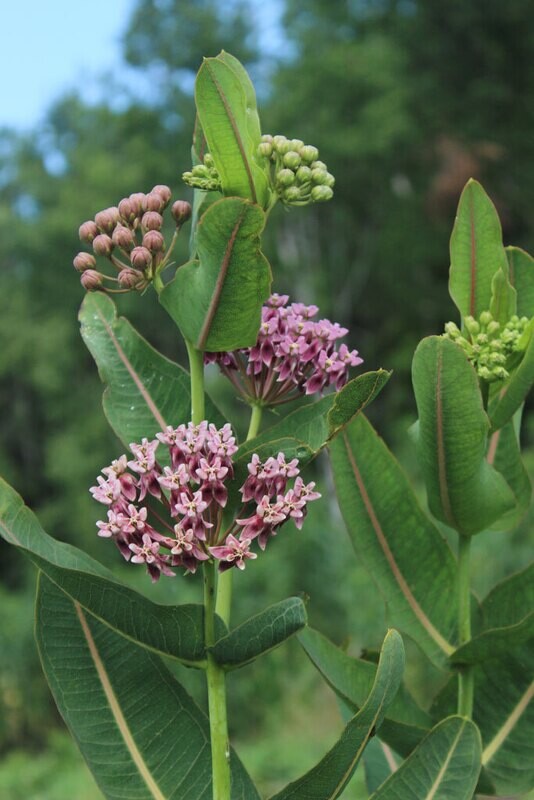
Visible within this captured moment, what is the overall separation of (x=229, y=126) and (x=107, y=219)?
216 millimetres

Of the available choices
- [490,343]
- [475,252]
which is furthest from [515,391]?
[475,252]

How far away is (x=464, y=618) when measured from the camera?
1.52 m

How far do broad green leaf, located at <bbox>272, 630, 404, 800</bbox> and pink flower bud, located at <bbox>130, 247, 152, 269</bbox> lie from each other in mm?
545

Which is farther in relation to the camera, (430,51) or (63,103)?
(63,103)

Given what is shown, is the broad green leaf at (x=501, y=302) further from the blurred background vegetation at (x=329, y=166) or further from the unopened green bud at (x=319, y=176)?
the blurred background vegetation at (x=329, y=166)

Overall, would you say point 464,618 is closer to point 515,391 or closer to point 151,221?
point 515,391

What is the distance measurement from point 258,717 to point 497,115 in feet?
41.6

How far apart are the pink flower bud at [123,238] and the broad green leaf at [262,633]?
502 millimetres

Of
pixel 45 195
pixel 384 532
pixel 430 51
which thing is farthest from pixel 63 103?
pixel 384 532

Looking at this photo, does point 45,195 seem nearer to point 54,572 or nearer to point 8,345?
A: point 8,345

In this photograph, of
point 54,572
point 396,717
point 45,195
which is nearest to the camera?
point 54,572

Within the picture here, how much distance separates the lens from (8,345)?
18.0m

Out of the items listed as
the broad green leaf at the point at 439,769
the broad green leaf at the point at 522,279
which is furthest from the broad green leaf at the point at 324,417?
the broad green leaf at the point at 522,279

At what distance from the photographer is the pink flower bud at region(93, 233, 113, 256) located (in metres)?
1.36
